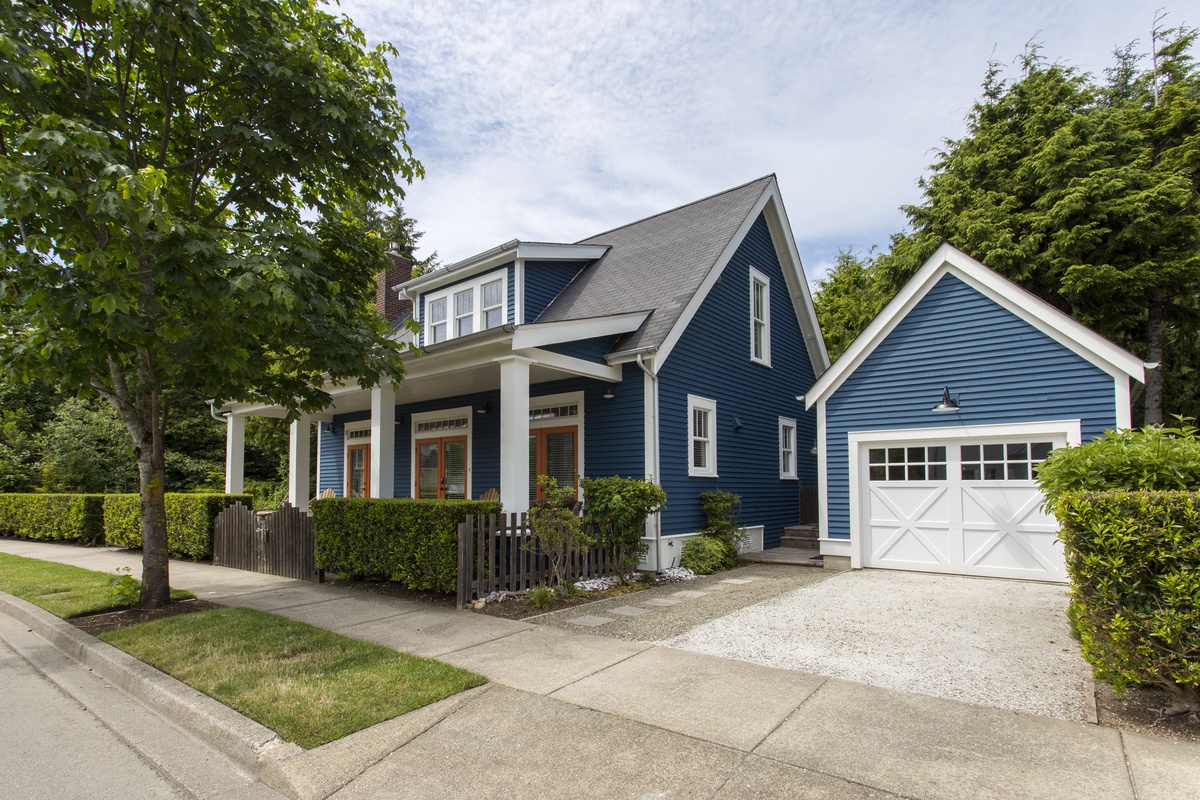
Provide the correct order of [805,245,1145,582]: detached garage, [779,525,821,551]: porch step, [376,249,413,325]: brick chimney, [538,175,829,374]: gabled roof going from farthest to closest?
[376,249,413,325]: brick chimney, [779,525,821,551]: porch step, [538,175,829,374]: gabled roof, [805,245,1145,582]: detached garage

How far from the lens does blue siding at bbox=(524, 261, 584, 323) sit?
13672 mm

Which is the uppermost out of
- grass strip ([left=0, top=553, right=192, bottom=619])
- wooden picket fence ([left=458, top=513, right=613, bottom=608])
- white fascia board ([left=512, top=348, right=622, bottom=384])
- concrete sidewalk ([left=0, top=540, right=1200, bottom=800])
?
white fascia board ([left=512, top=348, right=622, bottom=384])

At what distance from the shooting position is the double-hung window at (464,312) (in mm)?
14461

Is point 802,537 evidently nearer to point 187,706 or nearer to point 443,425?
point 443,425

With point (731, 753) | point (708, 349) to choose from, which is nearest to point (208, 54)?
point (731, 753)

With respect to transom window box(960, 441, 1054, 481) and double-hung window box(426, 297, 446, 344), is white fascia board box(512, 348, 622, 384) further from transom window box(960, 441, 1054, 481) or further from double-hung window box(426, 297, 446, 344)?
transom window box(960, 441, 1054, 481)

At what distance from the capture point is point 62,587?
31.2 ft

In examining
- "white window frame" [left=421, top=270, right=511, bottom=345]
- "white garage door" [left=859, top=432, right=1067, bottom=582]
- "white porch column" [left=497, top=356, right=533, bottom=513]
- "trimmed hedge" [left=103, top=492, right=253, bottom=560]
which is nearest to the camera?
Result: "white porch column" [left=497, top=356, right=533, bottom=513]

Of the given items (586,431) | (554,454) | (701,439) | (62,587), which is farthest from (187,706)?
(701,439)

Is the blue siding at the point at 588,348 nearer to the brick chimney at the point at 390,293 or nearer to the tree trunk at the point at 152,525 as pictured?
the tree trunk at the point at 152,525

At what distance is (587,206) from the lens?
24.1m

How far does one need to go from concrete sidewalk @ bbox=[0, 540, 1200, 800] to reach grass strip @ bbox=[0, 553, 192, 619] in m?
5.37

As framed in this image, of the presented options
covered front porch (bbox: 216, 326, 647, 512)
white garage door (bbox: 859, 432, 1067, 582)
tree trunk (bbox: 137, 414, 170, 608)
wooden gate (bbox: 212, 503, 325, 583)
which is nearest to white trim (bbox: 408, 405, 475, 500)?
covered front porch (bbox: 216, 326, 647, 512)

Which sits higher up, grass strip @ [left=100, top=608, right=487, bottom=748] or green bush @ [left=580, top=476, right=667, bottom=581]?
green bush @ [left=580, top=476, right=667, bottom=581]
